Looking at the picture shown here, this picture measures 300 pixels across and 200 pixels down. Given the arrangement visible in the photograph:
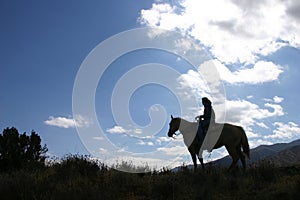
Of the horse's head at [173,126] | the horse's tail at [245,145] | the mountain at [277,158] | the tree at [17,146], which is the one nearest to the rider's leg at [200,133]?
the mountain at [277,158]

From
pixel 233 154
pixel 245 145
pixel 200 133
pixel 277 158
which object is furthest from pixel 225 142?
pixel 277 158

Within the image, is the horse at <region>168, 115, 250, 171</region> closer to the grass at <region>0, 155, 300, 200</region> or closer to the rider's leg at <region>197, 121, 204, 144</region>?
the rider's leg at <region>197, 121, 204, 144</region>

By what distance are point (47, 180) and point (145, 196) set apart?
295 cm

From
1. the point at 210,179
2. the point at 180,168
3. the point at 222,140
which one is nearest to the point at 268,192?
the point at 210,179

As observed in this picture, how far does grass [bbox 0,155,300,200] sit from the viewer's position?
28.7 ft

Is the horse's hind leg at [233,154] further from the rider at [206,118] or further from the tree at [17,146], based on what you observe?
the tree at [17,146]

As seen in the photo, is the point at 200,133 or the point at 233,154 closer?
the point at 233,154

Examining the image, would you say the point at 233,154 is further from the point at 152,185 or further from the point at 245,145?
the point at 152,185

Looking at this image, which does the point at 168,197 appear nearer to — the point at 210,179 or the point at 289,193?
the point at 210,179

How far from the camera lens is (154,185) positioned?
9562 millimetres

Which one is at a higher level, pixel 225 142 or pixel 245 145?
pixel 225 142

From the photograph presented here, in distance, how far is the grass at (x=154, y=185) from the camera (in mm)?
8734

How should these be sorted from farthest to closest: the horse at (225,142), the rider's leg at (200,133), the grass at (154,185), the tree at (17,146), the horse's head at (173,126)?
the tree at (17,146), the horse's head at (173,126), the rider's leg at (200,133), the horse at (225,142), the grass at (154,185)

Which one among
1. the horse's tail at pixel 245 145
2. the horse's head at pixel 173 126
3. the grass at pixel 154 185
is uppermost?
the horse's head at pixel 173 126
